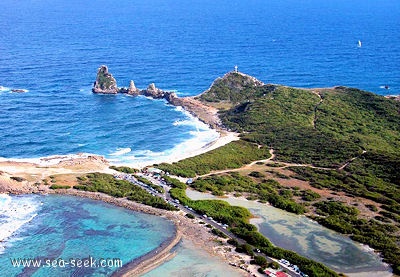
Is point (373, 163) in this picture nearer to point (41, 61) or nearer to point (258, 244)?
point (258, 244)

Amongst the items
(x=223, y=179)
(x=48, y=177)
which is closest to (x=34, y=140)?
(x=48, y=177)

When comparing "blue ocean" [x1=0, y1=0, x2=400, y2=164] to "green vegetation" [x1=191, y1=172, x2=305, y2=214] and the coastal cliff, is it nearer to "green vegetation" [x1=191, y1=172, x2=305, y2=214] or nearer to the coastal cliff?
the coastal cliff

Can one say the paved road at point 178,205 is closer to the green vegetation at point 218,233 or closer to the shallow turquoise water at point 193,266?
the green vegetation at point 218,233

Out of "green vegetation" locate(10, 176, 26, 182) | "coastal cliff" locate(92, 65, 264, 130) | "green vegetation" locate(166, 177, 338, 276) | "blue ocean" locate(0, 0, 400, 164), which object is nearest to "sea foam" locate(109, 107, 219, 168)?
"blue ocean" locate(0, 0, 400, 164)

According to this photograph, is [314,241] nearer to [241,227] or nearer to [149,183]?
[241,227]

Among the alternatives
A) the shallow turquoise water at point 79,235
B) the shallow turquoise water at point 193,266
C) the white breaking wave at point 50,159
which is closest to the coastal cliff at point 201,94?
the white breaking wave at point 50,159
